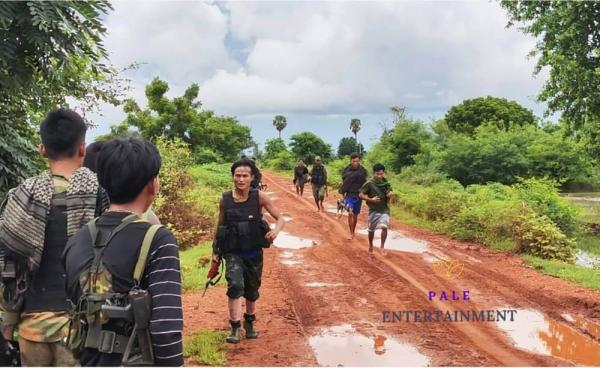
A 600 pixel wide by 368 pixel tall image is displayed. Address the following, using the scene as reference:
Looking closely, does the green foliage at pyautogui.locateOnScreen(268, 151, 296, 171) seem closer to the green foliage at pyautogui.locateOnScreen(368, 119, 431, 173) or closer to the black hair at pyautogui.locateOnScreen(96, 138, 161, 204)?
the green foliage at pyautogui.locateOnScreen(368, 119, 431, 173)

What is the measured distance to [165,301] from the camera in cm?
192

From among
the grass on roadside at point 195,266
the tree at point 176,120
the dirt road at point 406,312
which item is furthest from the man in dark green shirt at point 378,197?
the tree at point 176,120

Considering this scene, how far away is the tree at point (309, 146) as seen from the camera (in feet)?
183

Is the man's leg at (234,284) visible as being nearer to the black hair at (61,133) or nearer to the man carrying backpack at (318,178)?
the black hair at (61,133)

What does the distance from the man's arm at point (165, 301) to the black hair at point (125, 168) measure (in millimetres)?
211

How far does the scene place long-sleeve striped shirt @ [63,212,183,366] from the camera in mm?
1915

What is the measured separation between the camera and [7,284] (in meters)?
2.56

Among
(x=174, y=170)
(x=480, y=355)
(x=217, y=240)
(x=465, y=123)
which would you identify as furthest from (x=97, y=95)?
A: (x=465, y=123)

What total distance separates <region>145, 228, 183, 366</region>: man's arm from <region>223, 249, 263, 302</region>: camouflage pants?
A: 3167mm

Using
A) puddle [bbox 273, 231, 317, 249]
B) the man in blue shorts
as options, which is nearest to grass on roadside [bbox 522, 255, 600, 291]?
the man in blue shorts

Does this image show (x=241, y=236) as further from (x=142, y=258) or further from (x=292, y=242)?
(x=292, y=242)

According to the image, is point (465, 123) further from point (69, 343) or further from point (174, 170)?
point (69, 343)

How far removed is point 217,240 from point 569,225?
10.5 meters

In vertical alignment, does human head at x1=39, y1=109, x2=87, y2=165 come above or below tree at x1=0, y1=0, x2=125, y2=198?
below
